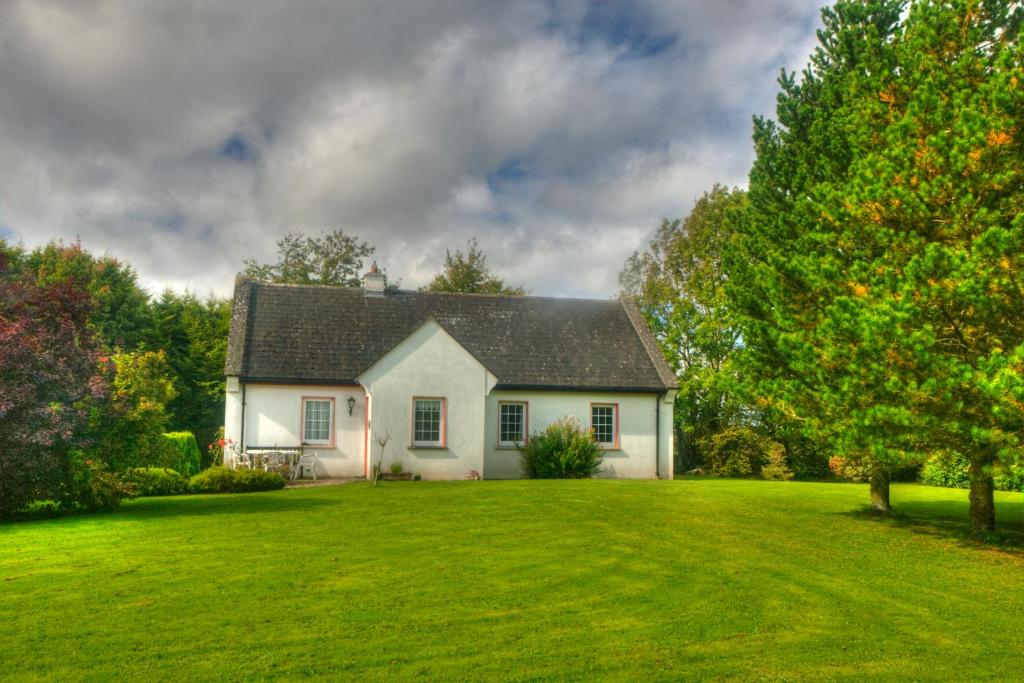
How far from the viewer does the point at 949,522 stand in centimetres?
1608

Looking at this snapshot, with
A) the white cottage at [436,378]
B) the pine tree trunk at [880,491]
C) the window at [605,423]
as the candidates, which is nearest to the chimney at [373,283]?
the white cottage at [436,378]

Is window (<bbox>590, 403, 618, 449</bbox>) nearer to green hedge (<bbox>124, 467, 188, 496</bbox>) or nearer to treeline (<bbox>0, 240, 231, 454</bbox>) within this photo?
green hedge (<bbox>124, 467, 188, 496</bbox>)

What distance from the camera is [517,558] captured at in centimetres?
1081

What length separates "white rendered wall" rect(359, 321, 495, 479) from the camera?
2380 cm

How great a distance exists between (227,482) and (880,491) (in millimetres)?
16250

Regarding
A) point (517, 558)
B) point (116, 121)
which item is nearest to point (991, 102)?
point (517, 558)

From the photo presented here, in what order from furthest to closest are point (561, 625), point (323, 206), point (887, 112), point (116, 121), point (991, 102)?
point (323, 206)
point (116, 121)
point (887, 112)
point (991, 102)
point (561, 625)

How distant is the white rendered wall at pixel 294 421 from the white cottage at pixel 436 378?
0.03m

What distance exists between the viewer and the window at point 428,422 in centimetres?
2422

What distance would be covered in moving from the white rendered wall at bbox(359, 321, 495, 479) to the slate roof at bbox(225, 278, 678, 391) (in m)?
0.93

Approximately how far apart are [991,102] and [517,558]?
9.94m

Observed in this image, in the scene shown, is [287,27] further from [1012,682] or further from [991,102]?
[1012,682]

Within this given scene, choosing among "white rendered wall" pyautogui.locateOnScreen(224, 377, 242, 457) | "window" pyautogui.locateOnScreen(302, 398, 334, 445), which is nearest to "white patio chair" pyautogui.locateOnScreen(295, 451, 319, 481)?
"window" pyautogui.locateOnScreen(302, 398, 334, 445)

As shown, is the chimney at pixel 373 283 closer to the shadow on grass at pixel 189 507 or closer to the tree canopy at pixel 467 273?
the shadow on grass at pixel 189 507
